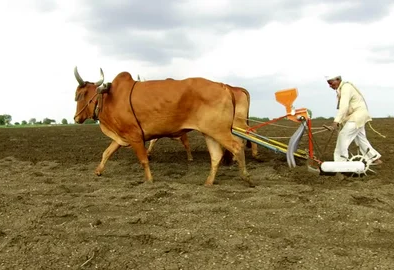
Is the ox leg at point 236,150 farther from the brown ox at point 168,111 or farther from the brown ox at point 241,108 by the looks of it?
the brown ox at point 241,108

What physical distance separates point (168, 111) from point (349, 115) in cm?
319

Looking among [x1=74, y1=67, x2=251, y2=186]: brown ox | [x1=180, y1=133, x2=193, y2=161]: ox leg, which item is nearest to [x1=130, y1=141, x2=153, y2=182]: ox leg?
[x1=74, y1=67, x2=251, y2=186]: brown ox

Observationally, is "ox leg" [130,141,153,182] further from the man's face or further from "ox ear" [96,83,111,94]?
the man's face

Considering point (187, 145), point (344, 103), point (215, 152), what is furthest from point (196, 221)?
point (187, 145)

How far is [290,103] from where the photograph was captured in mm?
7762

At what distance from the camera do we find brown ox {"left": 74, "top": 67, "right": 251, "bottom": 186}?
23.8ft

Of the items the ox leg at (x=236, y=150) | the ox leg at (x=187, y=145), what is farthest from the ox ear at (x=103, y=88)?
the ox leg at (x=187, y=145)

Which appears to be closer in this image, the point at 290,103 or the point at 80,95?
the point at 290,103

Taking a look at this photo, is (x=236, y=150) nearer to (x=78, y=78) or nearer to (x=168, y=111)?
(x=168, y=111)

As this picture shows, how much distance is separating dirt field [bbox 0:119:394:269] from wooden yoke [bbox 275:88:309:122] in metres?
0.99

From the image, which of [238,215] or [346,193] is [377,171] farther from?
[238,215]

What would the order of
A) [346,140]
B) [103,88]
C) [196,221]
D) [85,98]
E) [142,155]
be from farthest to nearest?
[85,98]
[346,140]
[103,88]
[142,155]
[196,221]

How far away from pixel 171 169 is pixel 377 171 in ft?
12.4

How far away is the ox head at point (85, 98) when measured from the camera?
8.27m
